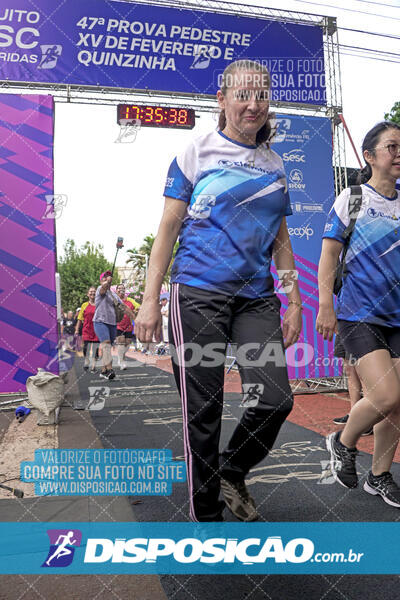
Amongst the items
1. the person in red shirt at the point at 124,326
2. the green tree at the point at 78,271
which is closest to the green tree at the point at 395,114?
the person in red shirt at the point at 124,326

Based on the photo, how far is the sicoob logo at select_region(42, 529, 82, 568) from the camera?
2166 mm

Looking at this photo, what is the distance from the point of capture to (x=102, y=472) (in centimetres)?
353

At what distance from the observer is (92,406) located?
6.60 m

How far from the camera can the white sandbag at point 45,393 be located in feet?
17.5

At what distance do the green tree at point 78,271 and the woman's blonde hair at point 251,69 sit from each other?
4497cm

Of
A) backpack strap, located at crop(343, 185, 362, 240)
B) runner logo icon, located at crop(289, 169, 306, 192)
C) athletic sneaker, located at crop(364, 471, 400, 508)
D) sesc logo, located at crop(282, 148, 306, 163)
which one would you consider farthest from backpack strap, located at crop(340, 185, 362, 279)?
sesc logo, located at crop(282, 148, 306, 163)

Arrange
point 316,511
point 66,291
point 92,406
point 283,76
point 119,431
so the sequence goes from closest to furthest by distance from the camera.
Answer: point 316,511
point 119,431
point 92,406
point 283,76
point 66,291

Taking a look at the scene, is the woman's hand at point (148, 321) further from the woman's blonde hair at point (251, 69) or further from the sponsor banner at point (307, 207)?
the sponsor banner at point (307, 207)

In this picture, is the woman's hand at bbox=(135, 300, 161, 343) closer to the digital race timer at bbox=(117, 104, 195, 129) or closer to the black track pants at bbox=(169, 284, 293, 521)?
the black track pants at bbox=(169, 284, 293, 521)

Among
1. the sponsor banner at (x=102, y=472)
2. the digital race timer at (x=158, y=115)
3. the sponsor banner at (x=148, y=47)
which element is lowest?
the sponsor banner at (x=102, y=472)

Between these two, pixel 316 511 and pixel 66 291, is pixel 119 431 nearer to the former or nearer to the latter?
pixel 316 511

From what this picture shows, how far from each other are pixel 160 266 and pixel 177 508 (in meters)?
1.36

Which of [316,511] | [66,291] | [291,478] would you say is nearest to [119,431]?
[291,478]

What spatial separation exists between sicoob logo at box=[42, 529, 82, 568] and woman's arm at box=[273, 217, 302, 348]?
1230 millimetres
